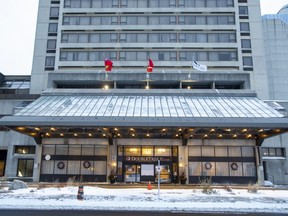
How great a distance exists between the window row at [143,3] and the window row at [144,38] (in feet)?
17.9

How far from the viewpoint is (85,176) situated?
33.3m

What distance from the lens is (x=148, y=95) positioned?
38.3 meters

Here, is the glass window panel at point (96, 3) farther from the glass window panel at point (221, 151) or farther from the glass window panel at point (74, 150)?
the glass window panel at point (221, 151)

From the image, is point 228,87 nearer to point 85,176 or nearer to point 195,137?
point 195,137

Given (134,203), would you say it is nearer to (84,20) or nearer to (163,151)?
(163,151)

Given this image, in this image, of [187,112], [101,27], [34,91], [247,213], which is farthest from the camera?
[101,27]

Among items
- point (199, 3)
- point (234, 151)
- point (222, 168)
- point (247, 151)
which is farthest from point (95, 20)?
point (247, 151)

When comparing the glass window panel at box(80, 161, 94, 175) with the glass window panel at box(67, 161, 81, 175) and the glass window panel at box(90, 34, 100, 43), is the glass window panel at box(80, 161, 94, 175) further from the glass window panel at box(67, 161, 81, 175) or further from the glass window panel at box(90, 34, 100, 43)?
the glass window panel at box(90, 34, 100, 43)

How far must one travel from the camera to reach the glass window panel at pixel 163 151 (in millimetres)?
34094

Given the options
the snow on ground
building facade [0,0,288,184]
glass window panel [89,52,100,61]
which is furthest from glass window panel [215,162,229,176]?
glass window panel [89,52,100,61]

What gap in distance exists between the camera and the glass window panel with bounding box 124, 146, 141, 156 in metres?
34.0

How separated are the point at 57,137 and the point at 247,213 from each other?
25.1 metres

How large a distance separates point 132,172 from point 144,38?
79.7ft

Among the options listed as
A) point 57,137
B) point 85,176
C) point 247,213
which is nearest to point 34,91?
point 57,137
